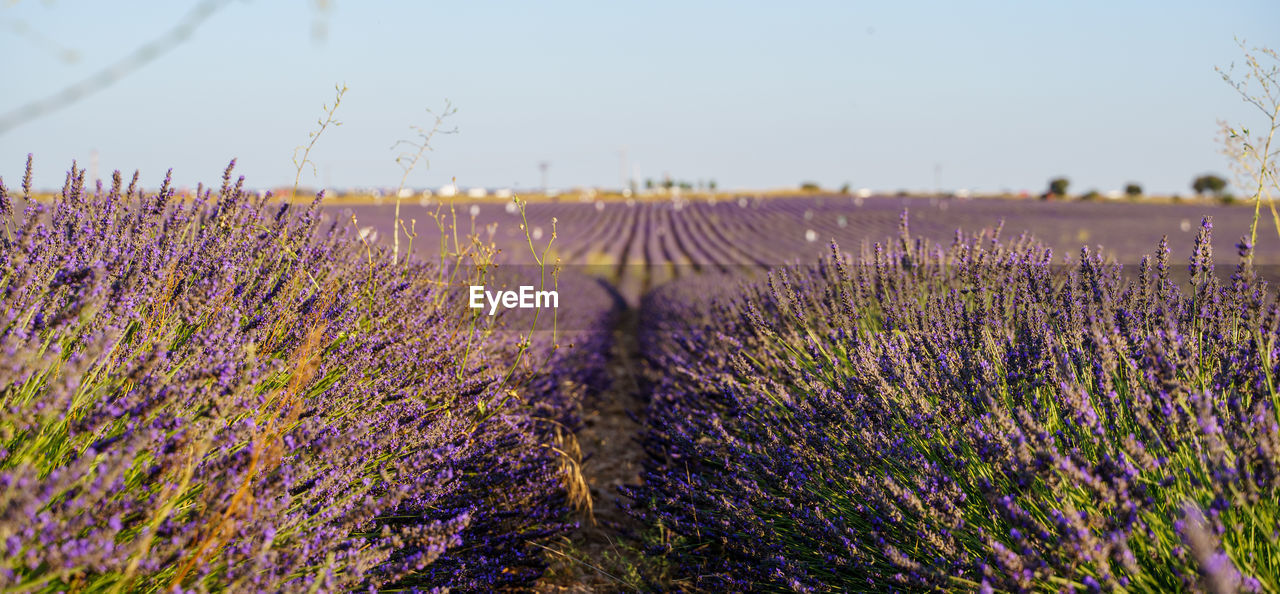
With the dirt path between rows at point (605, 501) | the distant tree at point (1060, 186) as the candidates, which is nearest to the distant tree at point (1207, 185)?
the distant tree at point (1060, 186)

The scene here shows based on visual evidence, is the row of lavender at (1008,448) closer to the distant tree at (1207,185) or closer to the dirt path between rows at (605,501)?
the dirt path between rows at (605,501)

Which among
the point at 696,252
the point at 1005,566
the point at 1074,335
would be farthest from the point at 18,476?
the point at 696,252

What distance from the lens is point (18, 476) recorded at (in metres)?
1.04

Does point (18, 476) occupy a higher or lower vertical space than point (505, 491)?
higher

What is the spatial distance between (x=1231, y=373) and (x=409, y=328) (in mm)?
2274

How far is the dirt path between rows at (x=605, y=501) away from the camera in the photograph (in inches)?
116

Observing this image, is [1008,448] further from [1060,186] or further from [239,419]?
[1060,186]

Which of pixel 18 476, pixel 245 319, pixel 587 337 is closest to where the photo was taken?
pixel 18 476

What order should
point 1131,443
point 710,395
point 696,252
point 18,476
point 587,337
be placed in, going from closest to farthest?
point 18,476
point 1131,443
point 710,395
point 587,337
point 696,252

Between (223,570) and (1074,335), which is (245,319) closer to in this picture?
(223,570)

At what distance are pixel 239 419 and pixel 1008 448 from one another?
1.55 m

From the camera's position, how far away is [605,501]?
3.88m

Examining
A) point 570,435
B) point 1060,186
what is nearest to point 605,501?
point 570,435

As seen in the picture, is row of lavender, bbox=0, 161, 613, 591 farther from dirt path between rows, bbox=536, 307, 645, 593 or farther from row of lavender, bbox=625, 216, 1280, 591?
row of lavender, bbox=625, 216, 1280, 591
